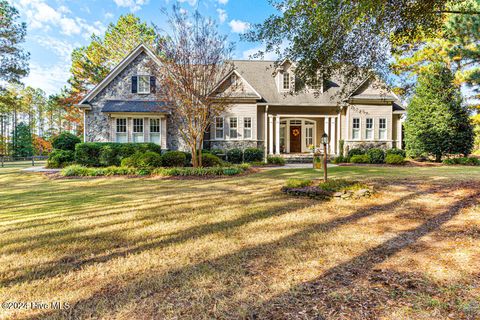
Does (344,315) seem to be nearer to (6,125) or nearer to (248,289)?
(248,289)

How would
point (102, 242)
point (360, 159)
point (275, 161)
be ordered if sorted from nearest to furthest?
point (102, 242), point (275, 161), point (360, 159)

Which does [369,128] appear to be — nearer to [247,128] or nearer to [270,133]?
[270,133]

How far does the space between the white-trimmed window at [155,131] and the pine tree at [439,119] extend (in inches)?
681

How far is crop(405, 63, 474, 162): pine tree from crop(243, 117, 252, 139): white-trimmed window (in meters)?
11.1

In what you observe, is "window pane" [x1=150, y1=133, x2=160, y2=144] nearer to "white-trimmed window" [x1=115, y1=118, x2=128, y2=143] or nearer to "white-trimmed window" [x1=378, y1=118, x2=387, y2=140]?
"white-trimmed window" [x1=115, y1=118, x2=128, y2=143]

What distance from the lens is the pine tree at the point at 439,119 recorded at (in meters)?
14.9

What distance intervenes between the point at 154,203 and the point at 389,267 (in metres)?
4.89

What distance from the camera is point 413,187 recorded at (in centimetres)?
646

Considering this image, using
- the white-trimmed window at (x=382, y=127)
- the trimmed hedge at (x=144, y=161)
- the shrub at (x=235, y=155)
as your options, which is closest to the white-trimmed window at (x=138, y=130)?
the trimmed hedge at (x=144, y=161)

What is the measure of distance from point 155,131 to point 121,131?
85.5 inches

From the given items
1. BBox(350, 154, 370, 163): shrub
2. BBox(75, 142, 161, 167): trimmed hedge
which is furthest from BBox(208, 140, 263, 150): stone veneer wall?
BBox(350, 154, 370, 163): shrub

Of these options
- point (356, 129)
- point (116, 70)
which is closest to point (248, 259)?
point (116, 70)

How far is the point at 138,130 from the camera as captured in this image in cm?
1577

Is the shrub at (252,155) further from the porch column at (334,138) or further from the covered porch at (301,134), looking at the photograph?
the porch column at (334,138)
